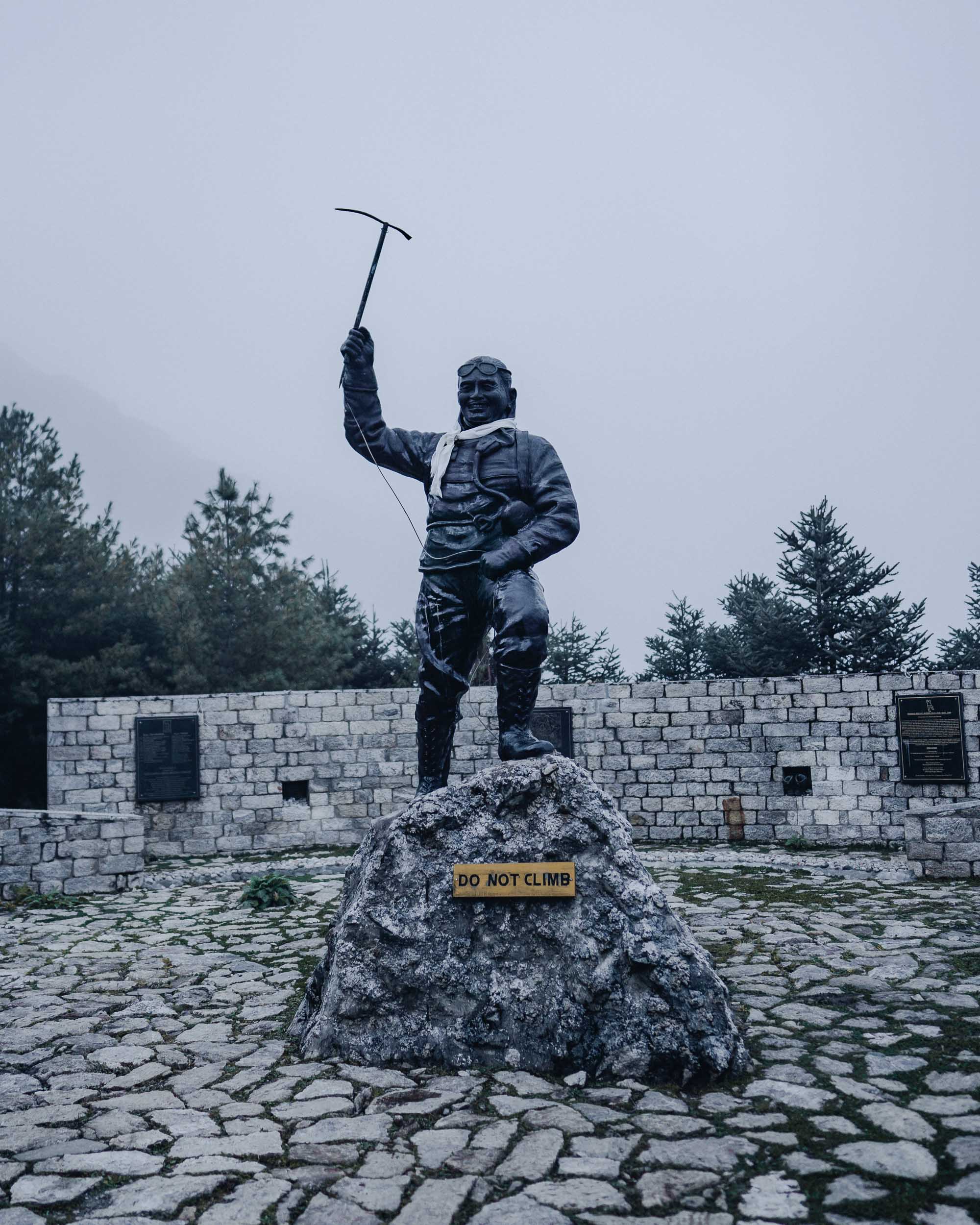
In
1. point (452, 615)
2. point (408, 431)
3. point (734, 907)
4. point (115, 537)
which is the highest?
point (115, 537)

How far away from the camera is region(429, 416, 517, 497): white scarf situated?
161 inches

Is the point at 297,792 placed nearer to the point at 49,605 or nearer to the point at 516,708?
the point at 516,708

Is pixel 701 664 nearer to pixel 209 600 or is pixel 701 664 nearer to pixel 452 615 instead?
pixel 209 600

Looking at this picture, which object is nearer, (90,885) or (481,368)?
(481,368)

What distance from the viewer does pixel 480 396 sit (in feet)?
13.6

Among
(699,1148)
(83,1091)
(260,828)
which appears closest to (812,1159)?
(699,1148)

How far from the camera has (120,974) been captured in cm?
491

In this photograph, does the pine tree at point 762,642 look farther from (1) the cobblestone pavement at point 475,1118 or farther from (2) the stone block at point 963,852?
(1) the cobblestone pavement at point 475,1118

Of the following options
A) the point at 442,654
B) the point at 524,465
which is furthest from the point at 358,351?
the point at 442,654

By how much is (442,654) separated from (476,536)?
0.54 metres

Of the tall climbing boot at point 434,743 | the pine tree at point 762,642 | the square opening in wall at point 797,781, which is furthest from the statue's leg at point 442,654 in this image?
the pine tree at point 762,642

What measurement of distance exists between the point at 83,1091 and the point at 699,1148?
2118mm

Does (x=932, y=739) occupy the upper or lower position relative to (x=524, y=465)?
lower

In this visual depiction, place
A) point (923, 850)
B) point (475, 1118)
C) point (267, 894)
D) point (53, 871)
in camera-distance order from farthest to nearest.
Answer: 1. point (53, 871)
2. point (923, 850)
3. point (267, 894)
4. point (475, 1118)
